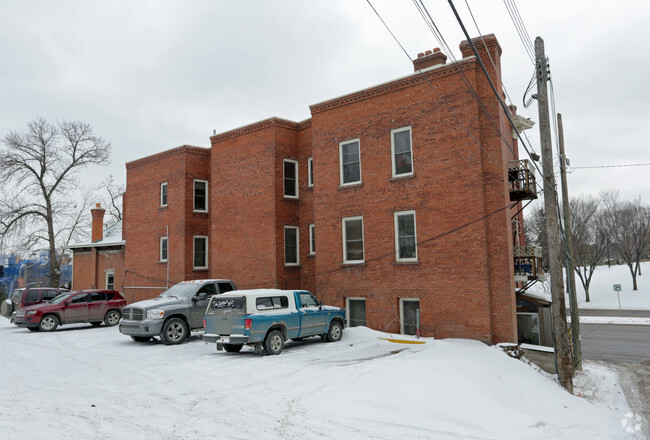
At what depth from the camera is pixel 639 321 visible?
30781 millimetres

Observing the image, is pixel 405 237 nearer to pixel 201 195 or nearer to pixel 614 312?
pixel 201 195

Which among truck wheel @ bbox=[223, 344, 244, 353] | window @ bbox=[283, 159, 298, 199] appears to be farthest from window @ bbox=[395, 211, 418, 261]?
truck wheel @ bbox=[223, 344, 244, 353]

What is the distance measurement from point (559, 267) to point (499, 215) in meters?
4.15

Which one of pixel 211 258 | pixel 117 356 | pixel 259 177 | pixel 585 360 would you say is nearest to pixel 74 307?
pixel 211 258

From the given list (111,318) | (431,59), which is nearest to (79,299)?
(111,318)

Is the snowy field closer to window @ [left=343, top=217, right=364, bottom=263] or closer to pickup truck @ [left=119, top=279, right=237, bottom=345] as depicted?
pickup truck @ [left=119, top=279, right=237, bottom=345]

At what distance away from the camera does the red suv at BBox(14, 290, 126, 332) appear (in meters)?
18.9

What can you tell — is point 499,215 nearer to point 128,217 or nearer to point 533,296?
point 533,296

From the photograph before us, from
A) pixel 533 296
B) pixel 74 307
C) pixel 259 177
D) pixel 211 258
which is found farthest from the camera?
pixel 211 258

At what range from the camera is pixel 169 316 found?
1506 centimetres

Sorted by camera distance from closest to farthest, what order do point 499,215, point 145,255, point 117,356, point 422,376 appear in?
point 422,376 < point 117,356 < point 499,215 < point 145,255

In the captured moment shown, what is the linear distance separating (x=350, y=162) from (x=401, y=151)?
2.35 m

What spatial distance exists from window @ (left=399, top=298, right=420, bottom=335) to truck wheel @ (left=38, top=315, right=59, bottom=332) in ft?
47.1

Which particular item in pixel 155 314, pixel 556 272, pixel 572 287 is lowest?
pixel 155 314
